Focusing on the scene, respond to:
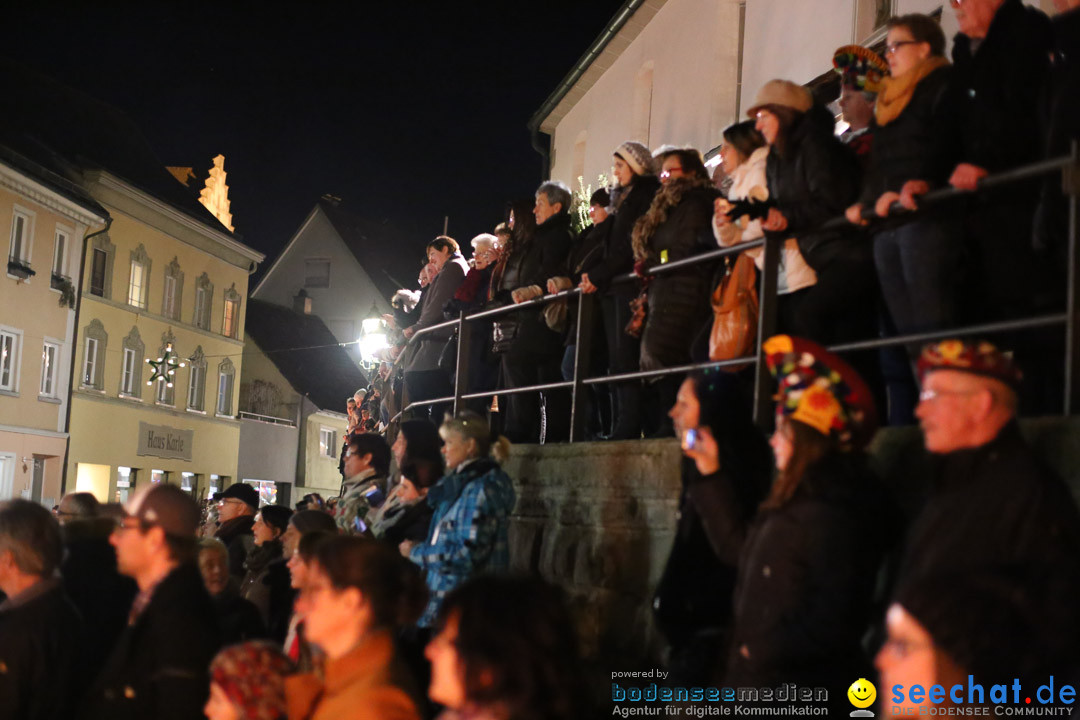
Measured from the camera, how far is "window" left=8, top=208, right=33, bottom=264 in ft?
110

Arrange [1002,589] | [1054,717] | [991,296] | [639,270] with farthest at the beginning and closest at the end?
1. [639,270]
2. [991,296]
3. [1054,717]
4. [1002,589]

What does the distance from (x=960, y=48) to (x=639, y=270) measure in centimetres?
240

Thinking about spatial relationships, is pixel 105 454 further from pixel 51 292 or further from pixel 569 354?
pixel 569 354

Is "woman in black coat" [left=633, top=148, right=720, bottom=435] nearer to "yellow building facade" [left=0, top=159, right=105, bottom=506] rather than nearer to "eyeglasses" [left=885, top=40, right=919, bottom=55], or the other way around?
"eyeglasses" [left=885, top=40, right=919, bottom=55]

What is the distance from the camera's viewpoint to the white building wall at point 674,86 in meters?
19.5

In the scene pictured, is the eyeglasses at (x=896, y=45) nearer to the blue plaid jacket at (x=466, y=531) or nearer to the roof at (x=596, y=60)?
the blue plaid jacket at (x=466, y=531)

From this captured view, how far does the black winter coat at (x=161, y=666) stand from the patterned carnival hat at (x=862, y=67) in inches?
168

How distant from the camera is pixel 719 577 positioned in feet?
15.5

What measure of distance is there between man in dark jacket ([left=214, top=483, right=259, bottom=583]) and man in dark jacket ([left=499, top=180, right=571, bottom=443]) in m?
2.40

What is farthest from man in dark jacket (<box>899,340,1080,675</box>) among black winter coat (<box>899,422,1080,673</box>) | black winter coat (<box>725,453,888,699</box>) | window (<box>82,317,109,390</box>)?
window (<box>82,317,109,390</box>)

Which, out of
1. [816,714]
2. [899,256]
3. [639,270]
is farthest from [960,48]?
[816,714]

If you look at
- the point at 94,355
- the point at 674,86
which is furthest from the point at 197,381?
the point at 674,86

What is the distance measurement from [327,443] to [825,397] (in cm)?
5070

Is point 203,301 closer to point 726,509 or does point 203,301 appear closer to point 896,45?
point 896,45
